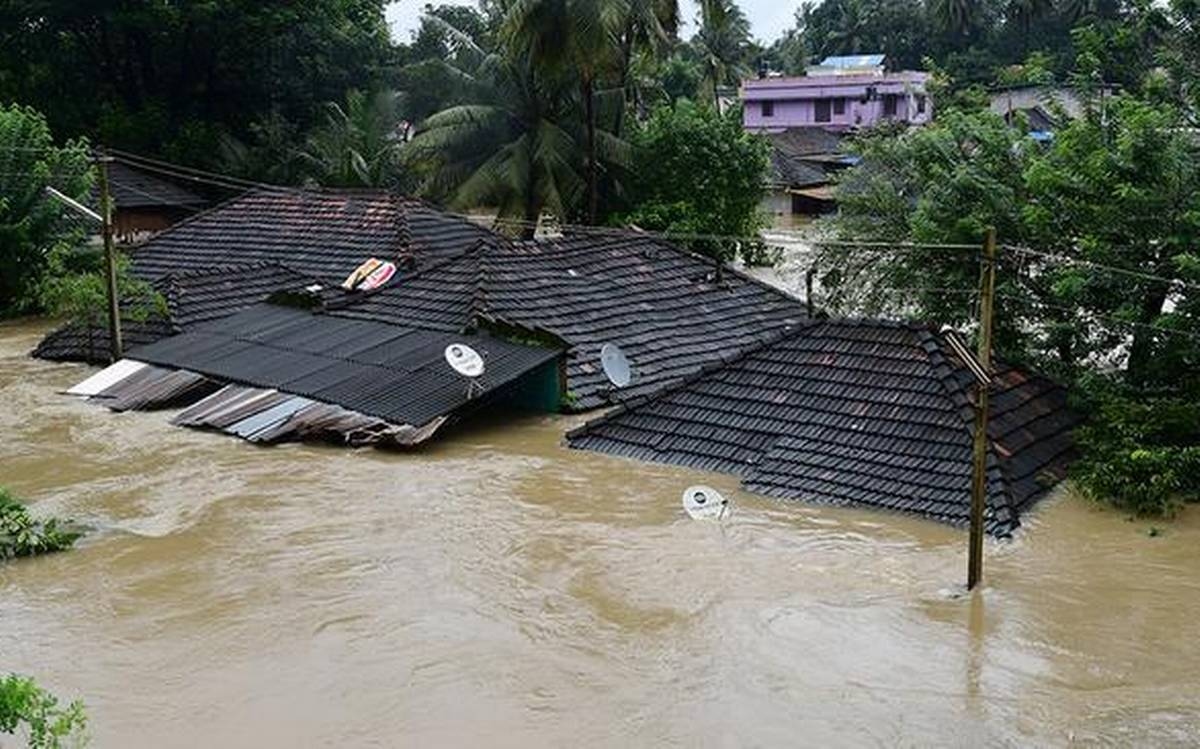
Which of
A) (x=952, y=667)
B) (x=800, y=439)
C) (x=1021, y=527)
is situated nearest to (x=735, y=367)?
(x=800, y=439)

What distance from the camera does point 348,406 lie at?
53.7 feet

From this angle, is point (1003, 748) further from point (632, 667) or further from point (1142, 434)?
point (1142, 434)

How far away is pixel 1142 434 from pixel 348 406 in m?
9.91

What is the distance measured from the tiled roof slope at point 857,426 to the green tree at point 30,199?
13958mm

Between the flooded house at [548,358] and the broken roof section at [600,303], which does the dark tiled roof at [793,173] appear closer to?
the broken roof section at [600,303]

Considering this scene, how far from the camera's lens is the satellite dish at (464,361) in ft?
52.1

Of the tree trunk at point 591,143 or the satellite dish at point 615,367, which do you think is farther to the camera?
the tree trunk at point 591,143

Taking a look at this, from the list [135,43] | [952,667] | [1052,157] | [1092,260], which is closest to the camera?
[952,667]

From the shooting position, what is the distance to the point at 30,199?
23875mm

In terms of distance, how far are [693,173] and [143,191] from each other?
15.1 m

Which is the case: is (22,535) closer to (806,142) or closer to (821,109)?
(806,142)

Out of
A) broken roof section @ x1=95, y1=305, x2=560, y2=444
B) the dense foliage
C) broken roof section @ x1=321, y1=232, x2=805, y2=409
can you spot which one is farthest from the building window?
broken roof section @ x1=95, y1=305, x2=560, y2=444

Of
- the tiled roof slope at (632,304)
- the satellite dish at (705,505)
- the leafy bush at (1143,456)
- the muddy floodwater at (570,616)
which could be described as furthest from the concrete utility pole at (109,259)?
the leafy bush at (1143,456)

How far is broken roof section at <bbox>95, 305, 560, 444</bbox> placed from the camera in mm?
16203
